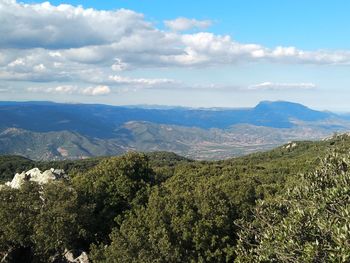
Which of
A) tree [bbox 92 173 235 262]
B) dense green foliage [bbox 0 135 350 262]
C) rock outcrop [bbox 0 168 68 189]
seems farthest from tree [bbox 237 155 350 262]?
rock outcrop [bbox 0 168 68 189]

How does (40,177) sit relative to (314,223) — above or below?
below

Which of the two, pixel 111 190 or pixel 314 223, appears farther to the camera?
pixel 111 190

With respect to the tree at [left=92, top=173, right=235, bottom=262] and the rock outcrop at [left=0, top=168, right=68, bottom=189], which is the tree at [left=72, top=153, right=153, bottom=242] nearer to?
the tree at [left=92, top=173, right=235, bottom=262]

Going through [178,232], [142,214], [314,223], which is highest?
[314,223]

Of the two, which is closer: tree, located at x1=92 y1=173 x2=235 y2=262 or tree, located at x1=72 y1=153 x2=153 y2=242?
tree, located at x1=92 y1=173 x2=235 y2=262

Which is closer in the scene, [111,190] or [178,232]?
[178,232]

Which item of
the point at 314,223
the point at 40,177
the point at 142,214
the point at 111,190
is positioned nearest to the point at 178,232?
the point at 142,214

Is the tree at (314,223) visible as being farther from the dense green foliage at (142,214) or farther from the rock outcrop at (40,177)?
the rock outcrop at (40,177)

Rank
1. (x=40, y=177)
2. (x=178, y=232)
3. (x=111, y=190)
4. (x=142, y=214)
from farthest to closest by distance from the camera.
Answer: (x=40, y=177)
(x=111, y=190)
(x=142, y=214)
(x=178, y=232)

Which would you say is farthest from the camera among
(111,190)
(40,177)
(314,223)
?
(40,177)

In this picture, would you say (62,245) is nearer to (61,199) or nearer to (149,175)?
(61,199)

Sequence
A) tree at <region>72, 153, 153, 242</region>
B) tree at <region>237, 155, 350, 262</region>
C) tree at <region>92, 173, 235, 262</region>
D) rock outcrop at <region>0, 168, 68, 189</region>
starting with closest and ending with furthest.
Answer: tree at <region>237, 155, 350, 262</region> < tree at <region>92, 173, 235, 262</region> < tree at <region>72, 153, 153, 242</region> < rock outcrop at <region>0, 168, 68, 189</region>

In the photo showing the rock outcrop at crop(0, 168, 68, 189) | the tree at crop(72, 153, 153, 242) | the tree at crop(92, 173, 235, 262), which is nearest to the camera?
the tree at crop(92, 173, 235, 262)

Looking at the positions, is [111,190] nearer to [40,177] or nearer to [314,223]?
[40,177]
